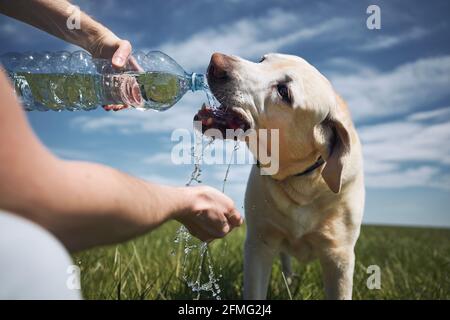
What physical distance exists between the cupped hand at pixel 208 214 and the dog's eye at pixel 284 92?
46.8 inches

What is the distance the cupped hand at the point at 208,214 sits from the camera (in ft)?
6.63

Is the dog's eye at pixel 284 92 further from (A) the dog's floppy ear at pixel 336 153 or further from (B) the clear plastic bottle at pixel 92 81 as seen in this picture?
(B) the clear plastic bottle at pixel 92 81

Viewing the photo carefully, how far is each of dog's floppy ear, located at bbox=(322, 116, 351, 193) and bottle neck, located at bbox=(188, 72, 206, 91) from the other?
2.87 ft

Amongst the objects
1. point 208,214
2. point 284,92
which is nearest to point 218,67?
point 284,92

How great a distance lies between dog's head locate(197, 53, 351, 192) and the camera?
3164 mm

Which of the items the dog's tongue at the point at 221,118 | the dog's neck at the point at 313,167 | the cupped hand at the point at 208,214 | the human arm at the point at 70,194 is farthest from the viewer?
the dog's neck at the point at 313,167

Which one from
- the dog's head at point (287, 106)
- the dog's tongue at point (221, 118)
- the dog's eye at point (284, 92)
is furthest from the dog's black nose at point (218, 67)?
the dog's eye at point (284, 92)

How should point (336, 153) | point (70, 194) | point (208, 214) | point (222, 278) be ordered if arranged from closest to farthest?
1. point (70, 194)
2. point (208, 214)
3. point (336, 153)
4. point (222, 278)

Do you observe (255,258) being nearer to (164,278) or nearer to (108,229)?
(164,278)

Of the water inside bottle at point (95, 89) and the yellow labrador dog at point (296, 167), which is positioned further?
the water inside bottle at point (95, 89)

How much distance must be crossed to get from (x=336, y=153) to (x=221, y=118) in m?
0.76

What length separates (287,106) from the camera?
3.22 meters

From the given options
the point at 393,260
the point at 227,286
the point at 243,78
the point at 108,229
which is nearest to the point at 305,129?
the point at 243,78

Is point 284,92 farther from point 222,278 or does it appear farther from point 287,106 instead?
point 222,278
